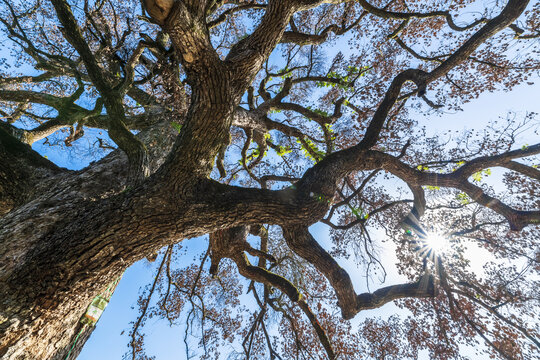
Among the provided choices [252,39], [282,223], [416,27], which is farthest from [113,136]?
[416,27]

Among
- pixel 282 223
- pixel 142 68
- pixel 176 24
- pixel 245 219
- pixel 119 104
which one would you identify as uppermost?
pixel 142 68

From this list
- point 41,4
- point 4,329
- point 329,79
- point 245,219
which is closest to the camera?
→ point 4,329

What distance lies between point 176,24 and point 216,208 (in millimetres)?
1748

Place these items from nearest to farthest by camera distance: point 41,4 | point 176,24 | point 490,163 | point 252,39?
point 176,24 → point 252,39 → point 490,163 → point 41,4

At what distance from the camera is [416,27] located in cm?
591

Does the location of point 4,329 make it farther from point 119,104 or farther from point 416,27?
point 416,27

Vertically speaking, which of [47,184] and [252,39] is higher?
[252,39]

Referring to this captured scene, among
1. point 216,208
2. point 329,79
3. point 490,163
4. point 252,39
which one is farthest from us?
point 329,79

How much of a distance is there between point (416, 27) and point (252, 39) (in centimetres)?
565

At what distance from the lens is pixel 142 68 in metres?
5.48

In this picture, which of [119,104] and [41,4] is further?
[41,4]

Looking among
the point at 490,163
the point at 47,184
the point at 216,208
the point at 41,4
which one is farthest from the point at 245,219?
the point at 41,4

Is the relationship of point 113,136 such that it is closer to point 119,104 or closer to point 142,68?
point 119,104

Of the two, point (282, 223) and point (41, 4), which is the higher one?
point (41, 4)
